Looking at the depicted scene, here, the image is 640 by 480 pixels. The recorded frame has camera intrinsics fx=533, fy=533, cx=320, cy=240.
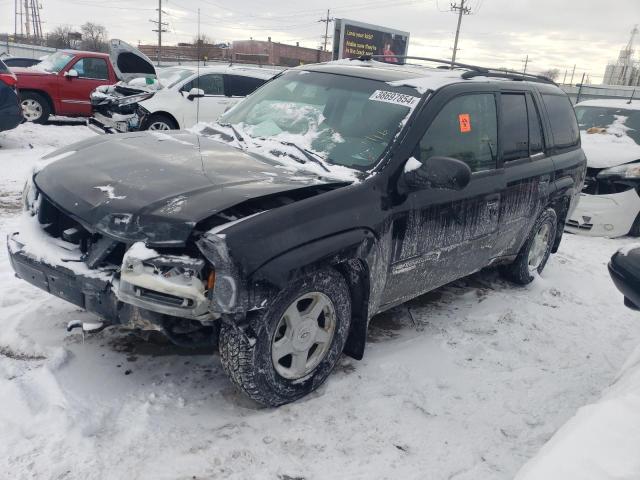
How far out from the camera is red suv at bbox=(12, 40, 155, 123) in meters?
11.5

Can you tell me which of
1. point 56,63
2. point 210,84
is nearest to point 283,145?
point 210,84

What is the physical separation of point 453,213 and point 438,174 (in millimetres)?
635

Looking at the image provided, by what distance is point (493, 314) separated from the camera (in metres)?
4.43

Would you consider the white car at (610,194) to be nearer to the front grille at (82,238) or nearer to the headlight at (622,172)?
the headlight at (622,172)

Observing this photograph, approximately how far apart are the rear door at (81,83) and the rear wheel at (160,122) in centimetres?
326

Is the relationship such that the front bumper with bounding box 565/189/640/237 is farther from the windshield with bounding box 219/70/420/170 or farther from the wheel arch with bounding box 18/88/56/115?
the wheel arch with bounding box 18/88/56/115

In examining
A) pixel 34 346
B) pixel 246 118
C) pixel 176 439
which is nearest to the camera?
pixel 176 439

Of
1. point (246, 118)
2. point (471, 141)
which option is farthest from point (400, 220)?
point (246, 118)

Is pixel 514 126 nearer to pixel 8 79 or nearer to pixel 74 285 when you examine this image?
pixel 74 285

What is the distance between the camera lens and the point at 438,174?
120 inches

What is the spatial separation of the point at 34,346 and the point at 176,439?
1.20 m

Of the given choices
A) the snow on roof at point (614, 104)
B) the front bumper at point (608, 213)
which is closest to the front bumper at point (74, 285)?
the front bumper at point (608, 213)

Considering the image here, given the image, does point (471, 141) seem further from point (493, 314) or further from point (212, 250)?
point (212, 250)

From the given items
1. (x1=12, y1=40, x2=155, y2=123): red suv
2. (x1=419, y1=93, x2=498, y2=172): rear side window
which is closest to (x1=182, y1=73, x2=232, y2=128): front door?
(x1=12, y1=40, x2=155, y2=123): red suv
